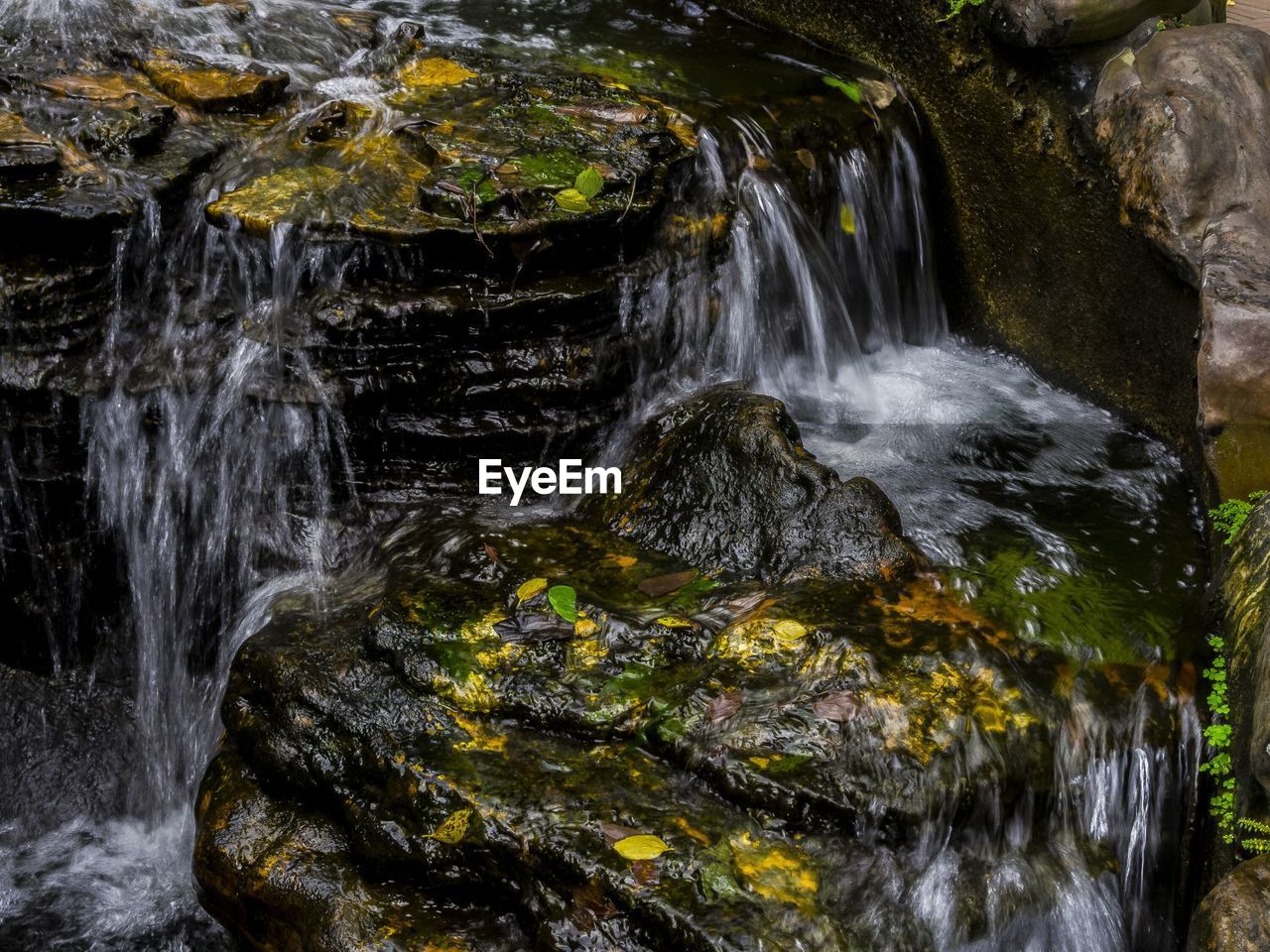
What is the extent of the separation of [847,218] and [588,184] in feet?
5.61

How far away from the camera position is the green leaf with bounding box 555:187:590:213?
15.5 feet

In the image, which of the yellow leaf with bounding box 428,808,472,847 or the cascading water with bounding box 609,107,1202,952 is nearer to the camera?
Answer: the yellow leaf with bounding box 428,808,472,847

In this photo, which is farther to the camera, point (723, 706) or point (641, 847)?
point (723, 706)

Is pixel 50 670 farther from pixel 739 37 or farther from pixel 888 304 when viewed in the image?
pixel 739 37

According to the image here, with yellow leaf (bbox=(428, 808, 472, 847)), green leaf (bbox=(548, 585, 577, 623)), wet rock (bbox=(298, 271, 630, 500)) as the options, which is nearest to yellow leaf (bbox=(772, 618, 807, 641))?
green leaf (bbox=(548, 585, 577, 623))

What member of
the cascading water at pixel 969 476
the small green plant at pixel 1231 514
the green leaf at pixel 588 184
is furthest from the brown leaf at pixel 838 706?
the green leaf at pixel 588 184

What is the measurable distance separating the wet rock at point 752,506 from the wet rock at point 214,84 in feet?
8.32

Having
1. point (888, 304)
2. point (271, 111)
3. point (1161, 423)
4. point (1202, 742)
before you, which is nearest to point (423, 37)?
point (271, 111)

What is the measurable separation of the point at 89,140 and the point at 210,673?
2.29 m

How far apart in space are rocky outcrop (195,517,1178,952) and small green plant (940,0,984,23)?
341 centimetres

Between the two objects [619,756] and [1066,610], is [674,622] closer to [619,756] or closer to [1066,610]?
[619,756]

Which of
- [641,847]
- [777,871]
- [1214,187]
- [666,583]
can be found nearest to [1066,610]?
[666,583]

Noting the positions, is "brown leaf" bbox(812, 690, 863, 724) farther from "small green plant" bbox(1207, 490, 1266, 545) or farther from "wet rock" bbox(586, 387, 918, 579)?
"small green plant" bbox(1207, 490, 1266, 545)
